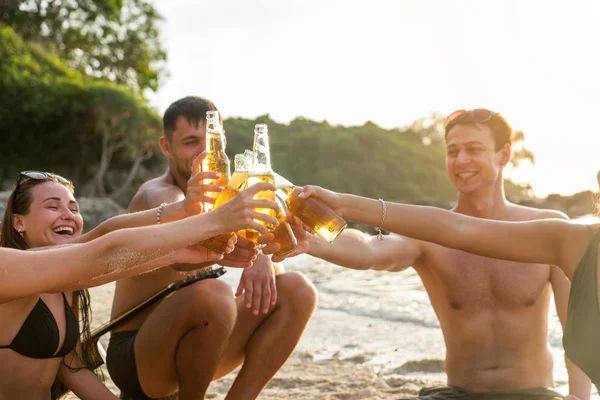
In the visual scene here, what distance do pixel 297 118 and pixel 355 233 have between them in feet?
142

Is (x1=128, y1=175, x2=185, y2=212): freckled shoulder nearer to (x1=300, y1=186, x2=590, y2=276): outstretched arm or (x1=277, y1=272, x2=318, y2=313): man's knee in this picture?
(x1=277, y1=272, x2=318, y2=313): man's knee

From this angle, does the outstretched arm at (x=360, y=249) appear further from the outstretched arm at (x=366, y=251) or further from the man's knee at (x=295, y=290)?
the man's knee at (x=295, y=290)

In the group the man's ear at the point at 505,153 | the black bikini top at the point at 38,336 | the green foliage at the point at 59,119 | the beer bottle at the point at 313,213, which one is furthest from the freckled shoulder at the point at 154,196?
the green foliage at the point at 59,119

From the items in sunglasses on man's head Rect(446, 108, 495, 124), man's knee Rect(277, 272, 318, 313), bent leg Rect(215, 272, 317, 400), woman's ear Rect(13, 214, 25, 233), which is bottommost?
bent leg Rect(215, 272, 317, 400)

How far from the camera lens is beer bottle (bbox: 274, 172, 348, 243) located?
9.36 feet

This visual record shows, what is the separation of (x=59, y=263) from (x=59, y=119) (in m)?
25.4

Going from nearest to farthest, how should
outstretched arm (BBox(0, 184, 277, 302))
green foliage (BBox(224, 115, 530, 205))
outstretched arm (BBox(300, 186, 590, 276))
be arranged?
outstretched arm (BBox(0, 184, 277, 302)) → outstretched arm (BBox(300, 186, 590, 276)) → green foliage (BBox(224, 115, 530, 205))

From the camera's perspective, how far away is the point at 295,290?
12.8 feet

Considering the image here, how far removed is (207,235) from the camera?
235cm

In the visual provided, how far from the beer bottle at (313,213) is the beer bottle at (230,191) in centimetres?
15

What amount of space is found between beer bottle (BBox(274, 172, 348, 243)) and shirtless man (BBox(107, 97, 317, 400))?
767 mm

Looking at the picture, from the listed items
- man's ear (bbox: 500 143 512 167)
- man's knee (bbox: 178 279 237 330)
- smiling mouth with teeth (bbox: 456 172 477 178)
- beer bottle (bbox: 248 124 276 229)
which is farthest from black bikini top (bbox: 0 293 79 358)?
man's ear (bbox: 500 143 512 167)

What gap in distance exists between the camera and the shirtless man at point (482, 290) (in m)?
3.75

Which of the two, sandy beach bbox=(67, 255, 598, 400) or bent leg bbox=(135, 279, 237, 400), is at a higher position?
bent leg bbox=(135, 279, 237, 400)
